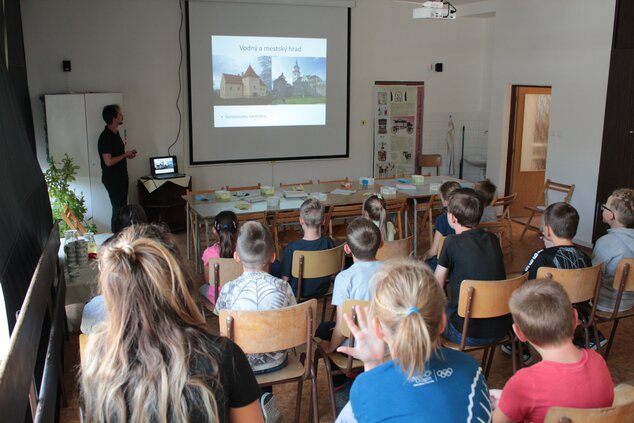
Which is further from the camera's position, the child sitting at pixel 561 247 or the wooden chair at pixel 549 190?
the wooden chair at pixel 549 190

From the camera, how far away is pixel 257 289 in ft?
9.50

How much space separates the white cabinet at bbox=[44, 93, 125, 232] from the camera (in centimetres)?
688

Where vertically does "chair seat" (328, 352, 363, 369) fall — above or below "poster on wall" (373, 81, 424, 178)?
below

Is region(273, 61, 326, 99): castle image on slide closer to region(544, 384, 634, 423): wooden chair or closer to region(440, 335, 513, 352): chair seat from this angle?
region(440, 335, 513, 352): chair seat

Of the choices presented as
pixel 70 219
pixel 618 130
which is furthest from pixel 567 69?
pixel 70 219

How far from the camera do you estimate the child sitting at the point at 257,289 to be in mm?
2887

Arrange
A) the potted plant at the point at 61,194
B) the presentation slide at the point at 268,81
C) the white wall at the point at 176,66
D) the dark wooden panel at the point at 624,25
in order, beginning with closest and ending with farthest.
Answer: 1. the potted plant at the point at 61,194
2. the dark wooden panel at the point at 624,25
3. the white wall at the point at 176,66
4. the presentation slide at the point at 268,81

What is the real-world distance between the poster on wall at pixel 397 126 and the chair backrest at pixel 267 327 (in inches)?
260

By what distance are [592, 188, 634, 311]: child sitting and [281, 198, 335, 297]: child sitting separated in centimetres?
181

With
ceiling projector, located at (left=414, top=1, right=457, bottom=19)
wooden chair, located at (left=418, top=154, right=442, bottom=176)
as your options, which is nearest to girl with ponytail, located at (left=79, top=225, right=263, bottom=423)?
ceiling projector, located at (left=414, top=1, right=457, bottom=19)

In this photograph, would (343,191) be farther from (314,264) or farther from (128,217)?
(128,217)

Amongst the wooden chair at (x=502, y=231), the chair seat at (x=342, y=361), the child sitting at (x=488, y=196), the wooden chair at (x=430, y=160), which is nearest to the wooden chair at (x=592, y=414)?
the chair seat at (x=342, y=361)

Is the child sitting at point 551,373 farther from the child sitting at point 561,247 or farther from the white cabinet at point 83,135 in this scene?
the white cabinet at point 83,135

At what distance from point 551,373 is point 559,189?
579cm
